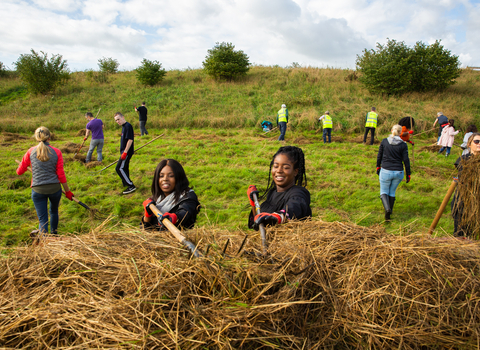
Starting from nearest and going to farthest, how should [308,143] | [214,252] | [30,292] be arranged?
[30,292]
[214,252]
[308,143]

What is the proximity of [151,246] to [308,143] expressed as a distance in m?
10.8

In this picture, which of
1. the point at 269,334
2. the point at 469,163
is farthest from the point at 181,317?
the point at 469,163

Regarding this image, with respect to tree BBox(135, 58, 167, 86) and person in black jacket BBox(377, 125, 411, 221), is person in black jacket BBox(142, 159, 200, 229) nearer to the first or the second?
person in black jacket BBox(377, 125, 411, 221)

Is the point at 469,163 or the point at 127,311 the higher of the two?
the point at 469,163

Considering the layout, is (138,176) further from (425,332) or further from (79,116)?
(79,116)

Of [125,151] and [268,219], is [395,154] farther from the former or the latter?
[125,151]

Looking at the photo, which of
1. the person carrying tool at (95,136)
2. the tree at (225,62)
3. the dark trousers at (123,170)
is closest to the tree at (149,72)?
the tree at (225,62)

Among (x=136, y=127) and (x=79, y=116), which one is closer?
(x=136, y=127)

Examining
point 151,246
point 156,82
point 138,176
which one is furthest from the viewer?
point 156,82

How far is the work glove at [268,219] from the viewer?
207 cm

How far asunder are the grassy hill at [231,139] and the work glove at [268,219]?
99 cm

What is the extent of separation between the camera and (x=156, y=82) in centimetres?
2152

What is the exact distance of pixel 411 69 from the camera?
57.5 feet

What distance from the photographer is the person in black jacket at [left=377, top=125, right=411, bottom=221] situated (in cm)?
493
